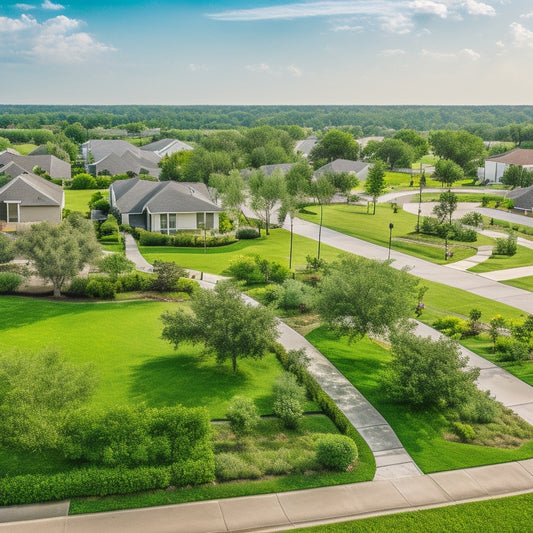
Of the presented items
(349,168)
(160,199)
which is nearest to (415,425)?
(160,199)

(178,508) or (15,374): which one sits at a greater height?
(15,374)

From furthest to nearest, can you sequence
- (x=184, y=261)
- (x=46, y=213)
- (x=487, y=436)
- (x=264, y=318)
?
1. (x=46, y=213)
2. (x=184, y=261)
3. (x=264, y=318)
4. (x=487, y=436)

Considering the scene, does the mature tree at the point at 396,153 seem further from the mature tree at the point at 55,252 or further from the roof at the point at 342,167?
the mature tree at the point at 55,252

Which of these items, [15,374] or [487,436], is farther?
[487,436]

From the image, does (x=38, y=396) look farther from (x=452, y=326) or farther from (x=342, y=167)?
(x=342, y=167)

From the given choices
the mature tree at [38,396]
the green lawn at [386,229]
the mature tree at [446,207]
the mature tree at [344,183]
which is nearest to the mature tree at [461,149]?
the mature tree at [344,183]

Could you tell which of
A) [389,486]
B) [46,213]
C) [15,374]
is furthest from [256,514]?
[46,213]

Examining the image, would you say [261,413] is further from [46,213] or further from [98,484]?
[46,213]
